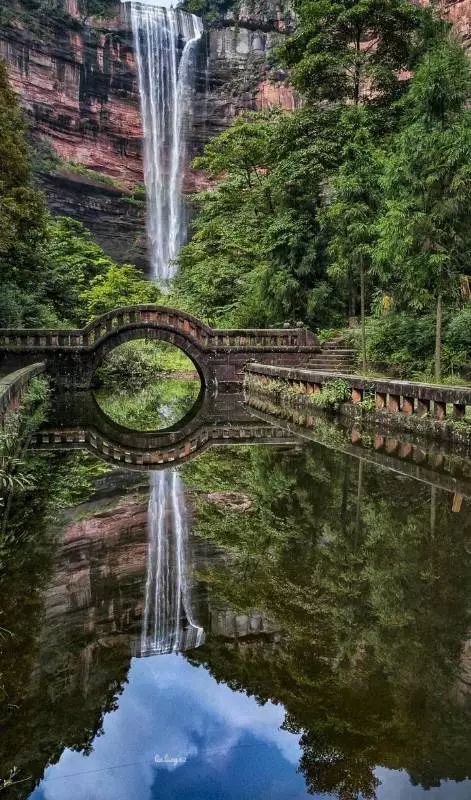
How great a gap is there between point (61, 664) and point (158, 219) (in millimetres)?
49452

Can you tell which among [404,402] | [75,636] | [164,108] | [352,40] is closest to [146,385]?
[352,40]

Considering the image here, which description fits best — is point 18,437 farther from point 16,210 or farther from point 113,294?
point 113,294

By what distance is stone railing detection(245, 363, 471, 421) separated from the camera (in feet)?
32.0

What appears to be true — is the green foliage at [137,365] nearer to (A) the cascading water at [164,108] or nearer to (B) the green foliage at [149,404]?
(B) the green foliage at [149,404]

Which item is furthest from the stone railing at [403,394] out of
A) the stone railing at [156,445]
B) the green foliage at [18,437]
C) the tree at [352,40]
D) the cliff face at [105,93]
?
the cliff face at [105,93]

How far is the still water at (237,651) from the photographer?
2.40 meters

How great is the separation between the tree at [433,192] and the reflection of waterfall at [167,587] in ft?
32.7

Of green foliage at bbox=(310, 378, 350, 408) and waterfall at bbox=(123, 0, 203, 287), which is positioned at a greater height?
waterfall at bbox=(123, 0, 203, 287)

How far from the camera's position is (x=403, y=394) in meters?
11.2

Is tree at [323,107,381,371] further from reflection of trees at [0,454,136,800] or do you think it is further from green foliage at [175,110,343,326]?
reflection of trees at [0,454,136,800]

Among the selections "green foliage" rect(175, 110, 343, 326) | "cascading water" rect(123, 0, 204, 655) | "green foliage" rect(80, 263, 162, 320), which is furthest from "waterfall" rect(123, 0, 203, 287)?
"green foliage" rect(175, 110, 343, 326)

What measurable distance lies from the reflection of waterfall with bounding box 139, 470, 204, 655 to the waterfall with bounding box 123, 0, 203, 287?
47589 mm

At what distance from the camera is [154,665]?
3.19 metres

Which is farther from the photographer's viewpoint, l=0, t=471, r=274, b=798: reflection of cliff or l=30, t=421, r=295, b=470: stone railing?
l=30, t=421, r=295, b=470: stone railing
